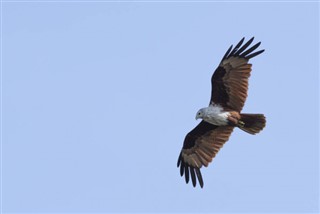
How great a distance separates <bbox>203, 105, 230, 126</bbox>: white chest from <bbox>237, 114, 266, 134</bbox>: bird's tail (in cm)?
34

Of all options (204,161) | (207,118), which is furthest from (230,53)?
(204,161)

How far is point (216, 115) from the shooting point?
16516mm

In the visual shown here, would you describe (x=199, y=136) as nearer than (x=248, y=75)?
No

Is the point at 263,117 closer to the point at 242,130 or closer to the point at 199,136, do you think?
the point at 242,130

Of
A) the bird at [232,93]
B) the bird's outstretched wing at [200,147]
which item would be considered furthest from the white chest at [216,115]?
the bird's outstretched wing at [200,147]

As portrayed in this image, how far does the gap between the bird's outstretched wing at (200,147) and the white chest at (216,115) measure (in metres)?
0.73

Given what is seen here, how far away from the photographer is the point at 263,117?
1619cm

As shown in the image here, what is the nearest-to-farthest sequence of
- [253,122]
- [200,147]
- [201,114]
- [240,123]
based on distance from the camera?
[253,122] → [240,123] → [201,114] → [200,147]

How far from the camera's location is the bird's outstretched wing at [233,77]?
16438mm

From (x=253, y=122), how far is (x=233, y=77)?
1.06 meters

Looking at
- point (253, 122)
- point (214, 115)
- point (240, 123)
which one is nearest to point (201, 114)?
point (214, 115)

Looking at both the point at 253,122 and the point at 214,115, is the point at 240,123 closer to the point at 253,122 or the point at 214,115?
the point at 253,122

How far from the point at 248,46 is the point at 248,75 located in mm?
617

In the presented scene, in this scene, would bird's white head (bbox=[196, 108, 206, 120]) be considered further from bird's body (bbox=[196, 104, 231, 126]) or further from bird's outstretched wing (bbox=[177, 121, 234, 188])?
bird's outstretched wing (bbox=[177, 121, 234, 188])
